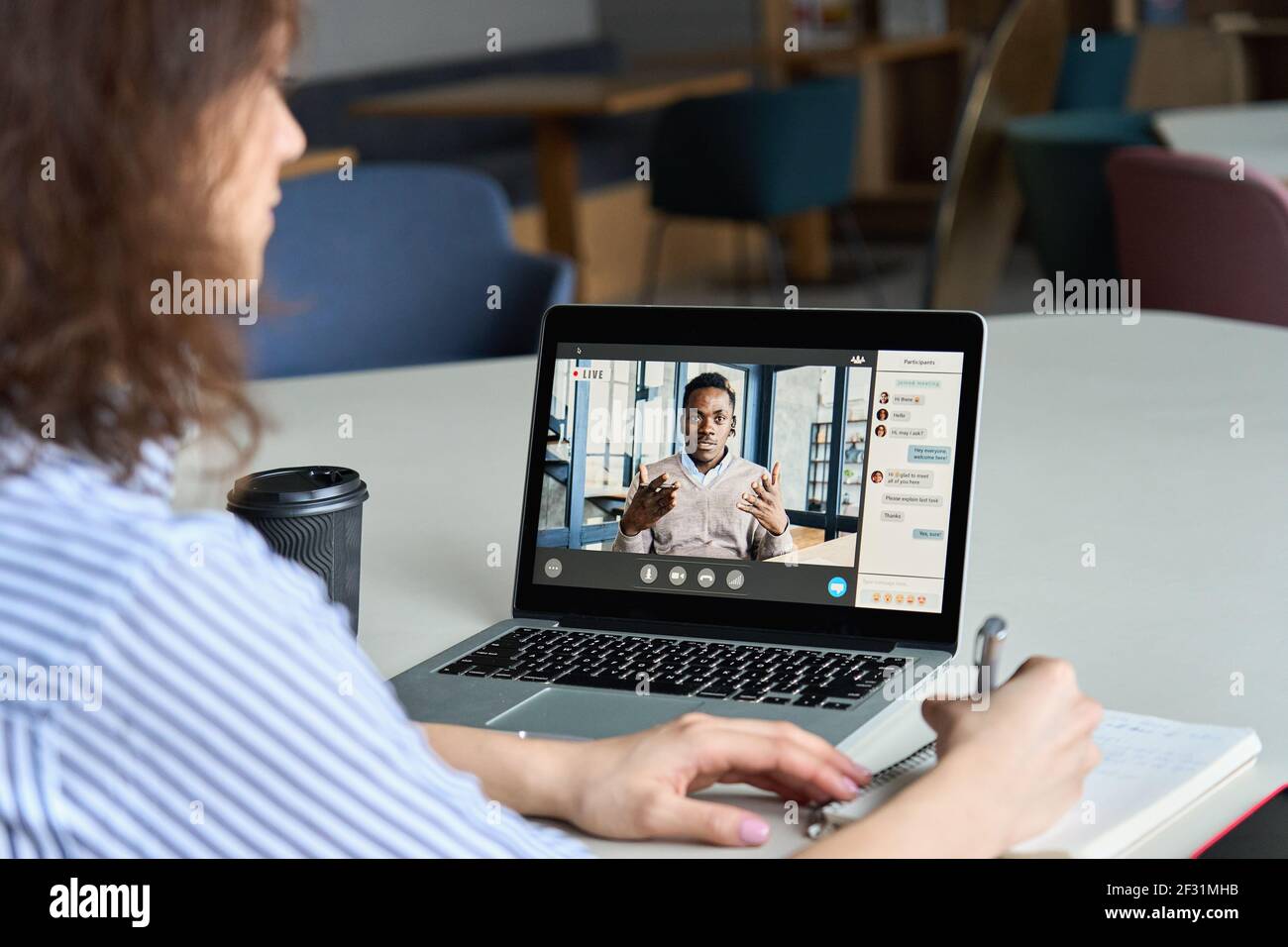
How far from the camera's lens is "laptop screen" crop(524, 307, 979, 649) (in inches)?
40.9

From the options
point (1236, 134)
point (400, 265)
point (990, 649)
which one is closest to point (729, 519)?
point (990, 649)

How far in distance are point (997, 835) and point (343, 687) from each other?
33 centimetres

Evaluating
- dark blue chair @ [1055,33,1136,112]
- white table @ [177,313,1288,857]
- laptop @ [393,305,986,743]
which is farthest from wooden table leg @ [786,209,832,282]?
laptop @ [393,305,986,743]

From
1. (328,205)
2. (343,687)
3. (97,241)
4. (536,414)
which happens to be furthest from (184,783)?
(328,205)

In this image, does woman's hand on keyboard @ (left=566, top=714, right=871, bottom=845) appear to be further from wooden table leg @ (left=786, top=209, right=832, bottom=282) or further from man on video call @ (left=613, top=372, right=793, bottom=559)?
wooden table leg @ (left=786, top=209, right=832, bottom=282)

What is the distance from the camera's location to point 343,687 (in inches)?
25.3

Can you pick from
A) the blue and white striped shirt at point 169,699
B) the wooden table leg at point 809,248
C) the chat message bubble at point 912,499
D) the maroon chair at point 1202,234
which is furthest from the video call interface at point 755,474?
the wooden table leg at point 809,248

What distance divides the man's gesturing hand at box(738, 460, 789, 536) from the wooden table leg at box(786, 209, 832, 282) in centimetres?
530

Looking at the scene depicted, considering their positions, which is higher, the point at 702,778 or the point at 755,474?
the point at 755,474

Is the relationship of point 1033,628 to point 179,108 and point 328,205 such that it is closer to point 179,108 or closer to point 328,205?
point 179,108

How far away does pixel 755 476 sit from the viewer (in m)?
1.07

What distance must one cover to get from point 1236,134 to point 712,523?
2345mm

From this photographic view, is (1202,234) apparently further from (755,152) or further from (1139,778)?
(755,152)

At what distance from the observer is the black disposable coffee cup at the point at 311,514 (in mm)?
1023
